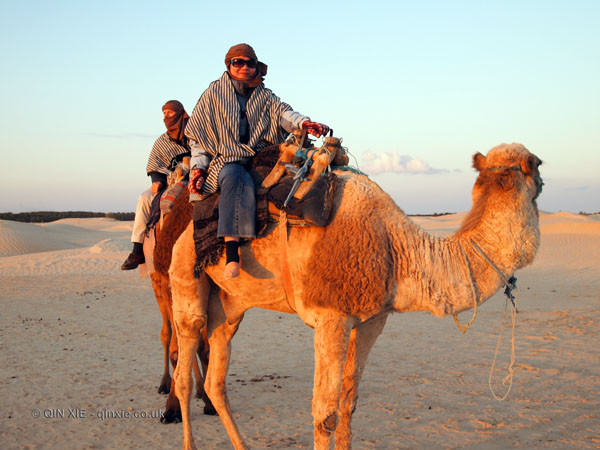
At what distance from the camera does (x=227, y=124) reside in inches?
189

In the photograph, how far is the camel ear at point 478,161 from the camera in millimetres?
4316

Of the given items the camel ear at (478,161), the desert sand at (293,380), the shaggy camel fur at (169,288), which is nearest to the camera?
the camel ear at (478,161)

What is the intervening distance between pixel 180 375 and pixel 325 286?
Result: 198 cm

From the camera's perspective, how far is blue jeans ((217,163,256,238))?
4383mm

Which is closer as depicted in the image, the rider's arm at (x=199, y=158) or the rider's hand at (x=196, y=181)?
the rider's hand at (x=196, y=181)

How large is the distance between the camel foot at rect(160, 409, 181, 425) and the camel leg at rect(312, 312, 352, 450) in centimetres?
276

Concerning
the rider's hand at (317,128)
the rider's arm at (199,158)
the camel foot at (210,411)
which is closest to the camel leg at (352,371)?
the rider's hand at (317,128)

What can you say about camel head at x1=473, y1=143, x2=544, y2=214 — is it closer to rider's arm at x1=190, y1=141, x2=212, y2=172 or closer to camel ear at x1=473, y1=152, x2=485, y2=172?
camel ear at x1=473, y1=152, x2=485, y2=172

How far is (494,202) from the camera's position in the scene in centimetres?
419

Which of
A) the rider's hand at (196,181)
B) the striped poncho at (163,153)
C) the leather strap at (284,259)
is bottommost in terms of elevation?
the leather strap at (284,259)

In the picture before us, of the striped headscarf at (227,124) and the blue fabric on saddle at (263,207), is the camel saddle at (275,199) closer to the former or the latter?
the blue fabric on saddle at (263,207)

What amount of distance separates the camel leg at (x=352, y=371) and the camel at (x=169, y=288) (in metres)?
1.80

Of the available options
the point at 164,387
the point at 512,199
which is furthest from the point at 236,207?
the point at 164,387

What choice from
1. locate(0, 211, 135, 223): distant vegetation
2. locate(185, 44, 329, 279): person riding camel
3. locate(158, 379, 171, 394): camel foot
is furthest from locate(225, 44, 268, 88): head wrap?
locate(0, 211, 135, 223): distant vegetation
